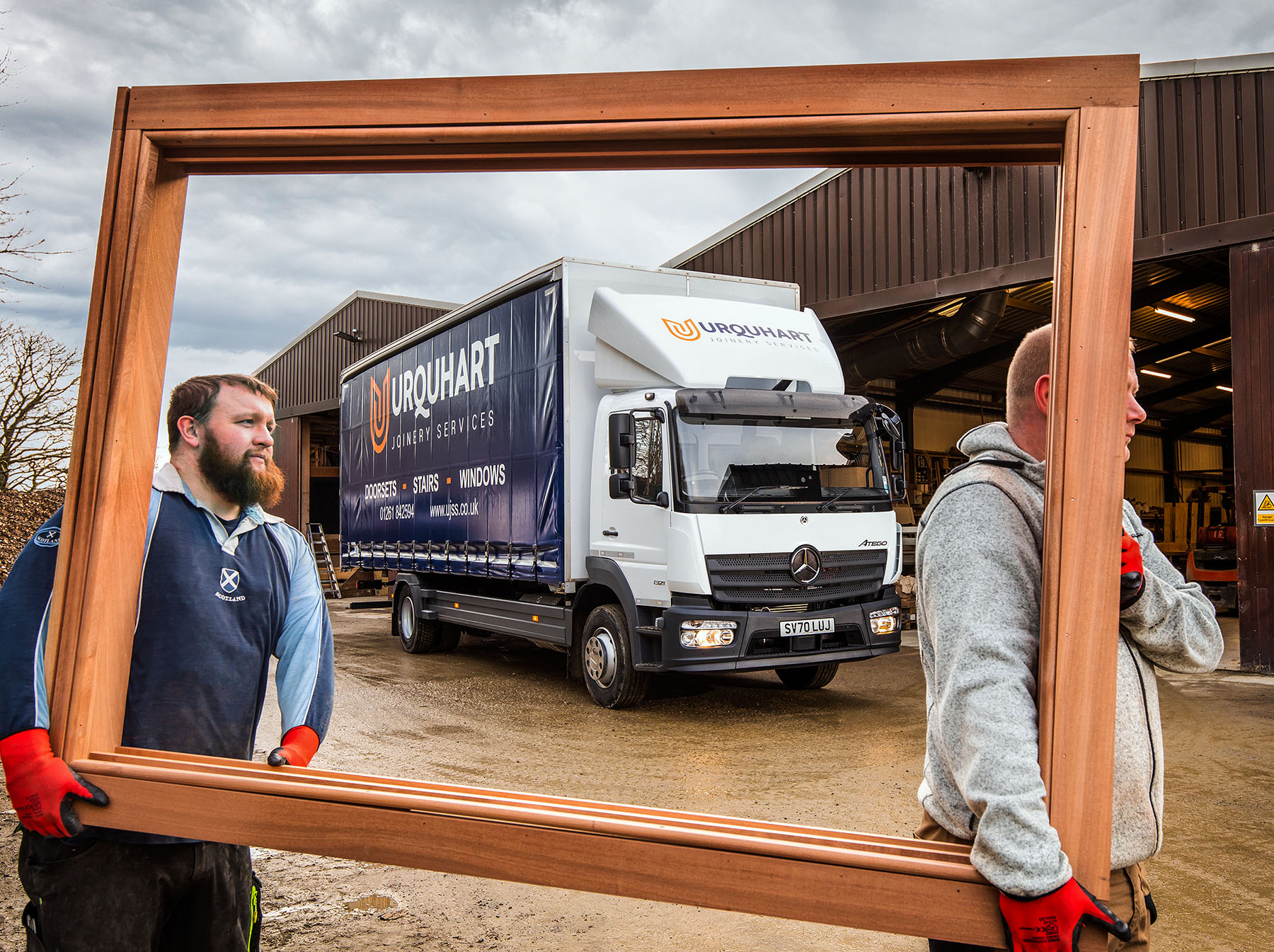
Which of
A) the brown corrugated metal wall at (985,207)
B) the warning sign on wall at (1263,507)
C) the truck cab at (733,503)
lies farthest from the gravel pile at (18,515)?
the warning sign on wall at (1263,507)

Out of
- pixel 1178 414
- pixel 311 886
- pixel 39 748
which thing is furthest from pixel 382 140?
pixel 1178 414

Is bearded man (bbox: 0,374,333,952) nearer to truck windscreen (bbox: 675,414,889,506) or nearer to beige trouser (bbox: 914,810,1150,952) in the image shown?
beige trouser (bbox: 914,810,1150,952)

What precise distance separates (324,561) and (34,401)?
13.2 metres

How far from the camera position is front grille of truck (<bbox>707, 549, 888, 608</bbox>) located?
659 cm

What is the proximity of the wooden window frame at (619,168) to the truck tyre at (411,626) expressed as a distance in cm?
965

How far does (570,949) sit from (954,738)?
2.37 m

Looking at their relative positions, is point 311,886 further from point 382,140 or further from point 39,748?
point 382,140

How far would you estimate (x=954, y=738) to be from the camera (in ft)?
4.76

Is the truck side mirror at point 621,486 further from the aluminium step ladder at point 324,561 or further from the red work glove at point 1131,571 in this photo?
the aluminium step ladder at point 324,561

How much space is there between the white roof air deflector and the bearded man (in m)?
5.05

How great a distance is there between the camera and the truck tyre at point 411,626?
1103 centimetres

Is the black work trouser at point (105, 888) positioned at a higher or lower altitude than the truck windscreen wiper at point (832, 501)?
lower

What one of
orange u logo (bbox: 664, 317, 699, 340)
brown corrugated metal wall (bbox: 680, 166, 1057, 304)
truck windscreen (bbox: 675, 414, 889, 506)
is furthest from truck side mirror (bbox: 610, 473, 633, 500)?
brown corrugated metal wall (bbox: 680, 166, 1057, 304)

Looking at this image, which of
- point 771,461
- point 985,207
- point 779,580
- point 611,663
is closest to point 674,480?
point 771,461
